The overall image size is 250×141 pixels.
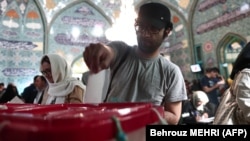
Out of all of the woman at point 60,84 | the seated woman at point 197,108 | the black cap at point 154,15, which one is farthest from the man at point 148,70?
the seated woman at point 197,108

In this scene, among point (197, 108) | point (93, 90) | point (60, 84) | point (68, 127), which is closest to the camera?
point (68, 127)

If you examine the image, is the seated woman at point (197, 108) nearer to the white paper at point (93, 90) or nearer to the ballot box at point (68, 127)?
the white paper at point (93, 90)

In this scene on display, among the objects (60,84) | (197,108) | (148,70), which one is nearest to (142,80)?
(148,70)

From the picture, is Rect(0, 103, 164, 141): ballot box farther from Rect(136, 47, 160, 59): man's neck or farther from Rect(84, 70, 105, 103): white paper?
Rect(136, 47, 160, 59): man's neck

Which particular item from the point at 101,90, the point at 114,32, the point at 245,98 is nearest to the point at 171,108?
A: the point at 101,90

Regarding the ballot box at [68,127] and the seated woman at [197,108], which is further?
the seated woman at [197,108]

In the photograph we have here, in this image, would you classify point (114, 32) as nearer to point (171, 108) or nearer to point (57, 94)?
point (57, 94)

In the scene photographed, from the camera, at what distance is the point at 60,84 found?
7.34 ft

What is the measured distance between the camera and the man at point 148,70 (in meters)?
1.16

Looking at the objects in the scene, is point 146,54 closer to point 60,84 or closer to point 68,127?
point 68,127

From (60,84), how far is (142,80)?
1.25 meters

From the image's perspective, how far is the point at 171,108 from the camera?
1245 mm

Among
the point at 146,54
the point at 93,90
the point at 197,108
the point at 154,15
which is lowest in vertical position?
the point at 197,108

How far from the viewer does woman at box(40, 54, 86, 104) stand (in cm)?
210
